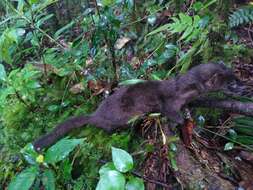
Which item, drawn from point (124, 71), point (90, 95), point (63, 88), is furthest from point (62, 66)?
point (124, 71)

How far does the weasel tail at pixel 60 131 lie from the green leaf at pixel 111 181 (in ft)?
3.07

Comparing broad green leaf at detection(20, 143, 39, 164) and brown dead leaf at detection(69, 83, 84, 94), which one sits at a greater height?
broad green leaf at detection(20, 143, 39, 164)

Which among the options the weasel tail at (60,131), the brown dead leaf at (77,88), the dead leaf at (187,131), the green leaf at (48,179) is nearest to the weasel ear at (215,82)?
the dead leaf at (187,131)

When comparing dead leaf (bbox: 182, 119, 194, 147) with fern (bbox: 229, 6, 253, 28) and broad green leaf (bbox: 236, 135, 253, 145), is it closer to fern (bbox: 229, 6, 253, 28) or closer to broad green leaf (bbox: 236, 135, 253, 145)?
broad green leaf (bbox: 236, 135, 253, 145)

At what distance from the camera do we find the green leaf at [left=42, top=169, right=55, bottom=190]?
6.16ft

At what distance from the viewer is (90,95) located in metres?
3.22

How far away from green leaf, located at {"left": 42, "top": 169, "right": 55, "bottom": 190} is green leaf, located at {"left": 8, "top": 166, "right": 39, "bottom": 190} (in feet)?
0.26

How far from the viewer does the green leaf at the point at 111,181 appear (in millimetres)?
1651

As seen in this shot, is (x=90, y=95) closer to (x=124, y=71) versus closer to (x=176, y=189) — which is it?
(x=124, y=71)

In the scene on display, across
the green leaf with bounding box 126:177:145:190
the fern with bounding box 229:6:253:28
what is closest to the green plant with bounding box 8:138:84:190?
the green leaf with bounding box 126:177:145:190

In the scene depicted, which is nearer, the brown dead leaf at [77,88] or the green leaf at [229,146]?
the green leaf at [229,146]

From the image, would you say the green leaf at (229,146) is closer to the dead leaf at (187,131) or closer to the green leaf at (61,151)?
the dead leaf at (187,131)

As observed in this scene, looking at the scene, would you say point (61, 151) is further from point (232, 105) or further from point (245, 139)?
point (245, 139)

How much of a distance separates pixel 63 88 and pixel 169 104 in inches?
46.2
